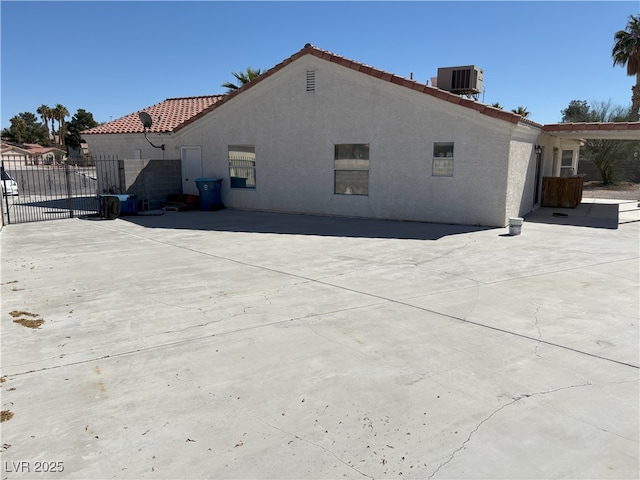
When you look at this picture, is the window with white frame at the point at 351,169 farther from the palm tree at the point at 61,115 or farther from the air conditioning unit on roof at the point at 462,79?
the palm tree at the point at 61,115

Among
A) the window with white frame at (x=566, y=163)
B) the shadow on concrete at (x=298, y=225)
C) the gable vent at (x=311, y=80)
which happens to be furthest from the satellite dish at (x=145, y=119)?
the window with white frame at (x=566, y=163)

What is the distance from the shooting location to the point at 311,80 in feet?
51.0

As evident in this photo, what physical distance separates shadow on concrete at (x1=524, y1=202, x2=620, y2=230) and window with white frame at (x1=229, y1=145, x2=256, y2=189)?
9.65m

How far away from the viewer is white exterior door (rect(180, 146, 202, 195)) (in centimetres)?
1892

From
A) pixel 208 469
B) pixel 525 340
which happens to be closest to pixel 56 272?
pixel 208 469

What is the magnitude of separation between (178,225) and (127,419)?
1126 cm

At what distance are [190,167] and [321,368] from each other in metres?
16.3

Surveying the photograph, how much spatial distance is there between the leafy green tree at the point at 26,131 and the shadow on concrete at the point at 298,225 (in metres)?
89.3

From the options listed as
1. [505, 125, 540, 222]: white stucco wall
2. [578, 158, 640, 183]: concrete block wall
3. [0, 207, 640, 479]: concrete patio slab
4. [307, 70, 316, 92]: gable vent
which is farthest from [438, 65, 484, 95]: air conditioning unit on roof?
[578, 158, 640, 183]: concrete block wall

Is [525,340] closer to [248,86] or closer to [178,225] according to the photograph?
[178,225]

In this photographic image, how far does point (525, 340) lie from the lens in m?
5.07

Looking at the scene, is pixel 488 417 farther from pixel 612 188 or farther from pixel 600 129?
pixel 612 188

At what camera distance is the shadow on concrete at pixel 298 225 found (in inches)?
489

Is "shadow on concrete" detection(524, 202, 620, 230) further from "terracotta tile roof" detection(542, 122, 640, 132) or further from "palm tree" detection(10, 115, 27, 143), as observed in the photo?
Answer: "palm tree" detection(10, 115, 27, 143)
